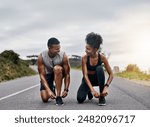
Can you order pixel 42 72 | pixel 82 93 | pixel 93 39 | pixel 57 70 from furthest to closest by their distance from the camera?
pixel 82 93 < pixel 42 72 < pixel 57 70 < pixel 93 39

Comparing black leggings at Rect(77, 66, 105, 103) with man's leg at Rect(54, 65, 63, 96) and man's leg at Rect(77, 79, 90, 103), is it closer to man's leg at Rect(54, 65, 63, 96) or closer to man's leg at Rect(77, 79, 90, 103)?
man's leg at Rect(77, 79, 90, 103)

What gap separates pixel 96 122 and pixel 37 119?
0.85 meters

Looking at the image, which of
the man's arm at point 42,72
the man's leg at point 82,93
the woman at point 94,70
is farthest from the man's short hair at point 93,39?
the man's leg at point 82,93

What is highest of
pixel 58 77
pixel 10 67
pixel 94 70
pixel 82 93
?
pixel 94 70

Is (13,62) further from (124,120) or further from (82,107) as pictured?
(124,120)

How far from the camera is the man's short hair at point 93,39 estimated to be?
8695 millimetres

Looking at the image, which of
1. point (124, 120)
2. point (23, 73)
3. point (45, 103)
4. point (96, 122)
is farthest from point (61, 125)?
point (23, 73)

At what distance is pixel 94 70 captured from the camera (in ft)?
31.0

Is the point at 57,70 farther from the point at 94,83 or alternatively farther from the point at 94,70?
the point at 94,83

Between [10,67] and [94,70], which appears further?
[10,67]

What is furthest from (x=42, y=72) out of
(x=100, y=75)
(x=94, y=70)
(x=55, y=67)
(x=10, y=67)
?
(x=10, y=67)

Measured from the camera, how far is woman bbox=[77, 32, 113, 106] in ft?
28.7

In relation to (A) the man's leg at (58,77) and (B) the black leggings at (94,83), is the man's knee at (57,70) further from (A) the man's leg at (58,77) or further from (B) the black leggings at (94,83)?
(B) the black leggings at (94,83)

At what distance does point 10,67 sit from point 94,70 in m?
19.7
